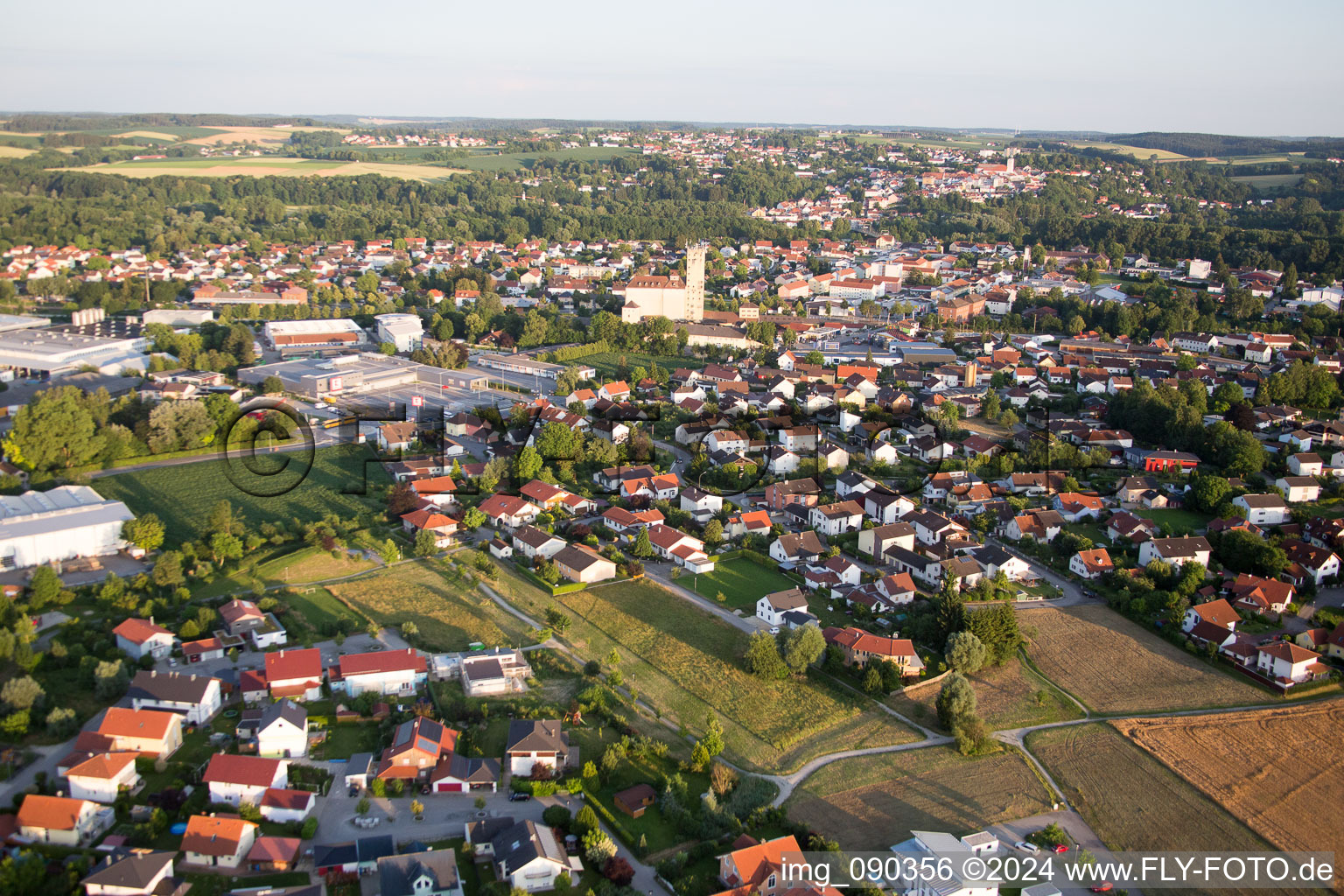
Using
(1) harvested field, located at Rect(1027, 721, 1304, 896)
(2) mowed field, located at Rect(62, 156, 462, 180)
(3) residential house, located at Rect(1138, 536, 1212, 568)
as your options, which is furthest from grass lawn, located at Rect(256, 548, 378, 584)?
(2) mowed field, located at Rect(62, 156, 462, 180)

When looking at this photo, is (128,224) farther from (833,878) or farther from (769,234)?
(833,878)

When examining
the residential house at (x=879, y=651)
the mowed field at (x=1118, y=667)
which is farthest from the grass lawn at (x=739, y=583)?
the mowed field at (x=1118, y=667)

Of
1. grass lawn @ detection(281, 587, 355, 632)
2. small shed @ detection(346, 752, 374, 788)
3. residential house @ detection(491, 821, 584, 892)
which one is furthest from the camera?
grass lawn @ detection(281, 587, 355, 632)

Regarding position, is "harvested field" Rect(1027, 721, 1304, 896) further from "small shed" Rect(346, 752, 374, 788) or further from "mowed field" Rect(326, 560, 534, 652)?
"small shed" Rect(346, 752, 374, 788)

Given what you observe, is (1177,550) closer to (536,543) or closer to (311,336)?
(536,543)

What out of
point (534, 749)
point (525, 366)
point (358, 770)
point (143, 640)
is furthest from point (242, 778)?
point (525, 366)

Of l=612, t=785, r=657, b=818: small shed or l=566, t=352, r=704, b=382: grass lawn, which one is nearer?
l=612, t=785, r=657, b=818: small shed
